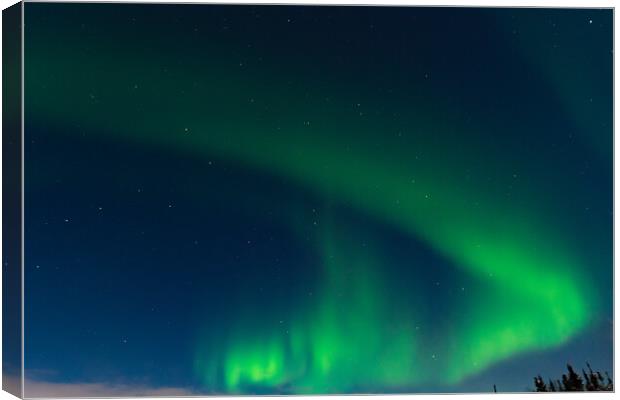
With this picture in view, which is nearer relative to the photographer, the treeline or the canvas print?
the canvas print

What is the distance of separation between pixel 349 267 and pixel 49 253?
1548mm

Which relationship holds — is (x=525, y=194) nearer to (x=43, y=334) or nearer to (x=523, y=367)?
(x=523, y=367)

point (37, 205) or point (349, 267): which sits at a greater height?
point (37, 205)

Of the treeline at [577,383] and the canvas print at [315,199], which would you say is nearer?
the canvas print at [315,199]

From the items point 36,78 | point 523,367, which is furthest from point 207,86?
point 523,367

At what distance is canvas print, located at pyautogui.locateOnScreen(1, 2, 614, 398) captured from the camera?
5770 mm

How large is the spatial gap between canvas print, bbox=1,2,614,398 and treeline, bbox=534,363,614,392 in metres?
0.01

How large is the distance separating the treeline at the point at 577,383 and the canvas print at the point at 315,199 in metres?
0.01

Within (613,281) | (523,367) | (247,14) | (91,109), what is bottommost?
(523,367)

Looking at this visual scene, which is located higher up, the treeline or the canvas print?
the canvas print

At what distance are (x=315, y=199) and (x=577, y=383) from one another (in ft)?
5.58

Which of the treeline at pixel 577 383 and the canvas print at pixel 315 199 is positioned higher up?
the canvas print at pixel 315 199

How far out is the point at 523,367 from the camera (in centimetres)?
592

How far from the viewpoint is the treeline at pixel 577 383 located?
5.92m
